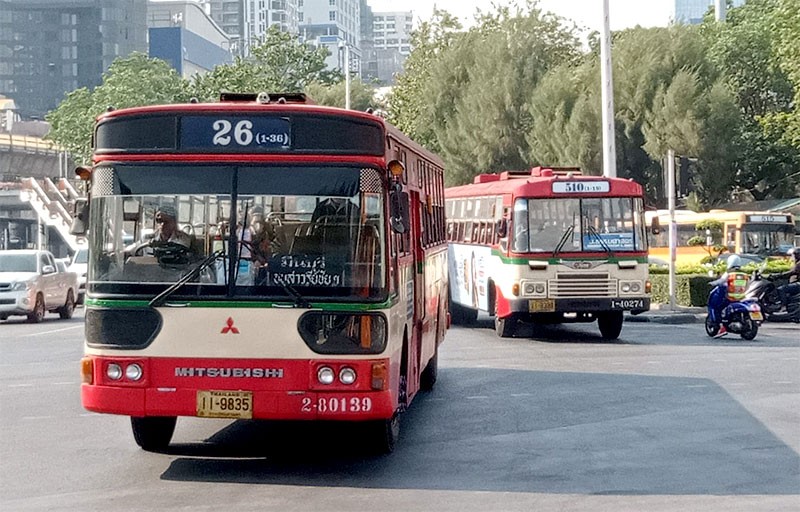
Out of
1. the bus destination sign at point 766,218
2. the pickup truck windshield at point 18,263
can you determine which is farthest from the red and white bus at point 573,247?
the bus destination sign at point 766,218

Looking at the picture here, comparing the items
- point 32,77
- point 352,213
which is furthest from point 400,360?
point 32,77

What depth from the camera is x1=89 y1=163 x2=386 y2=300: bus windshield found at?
991cm

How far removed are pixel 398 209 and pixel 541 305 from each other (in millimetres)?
11918

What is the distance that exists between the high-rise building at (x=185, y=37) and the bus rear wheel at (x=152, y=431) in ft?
451

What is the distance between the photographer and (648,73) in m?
59.1

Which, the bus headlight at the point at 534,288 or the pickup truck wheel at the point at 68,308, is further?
the pickup truck wheel at the point at 68,308

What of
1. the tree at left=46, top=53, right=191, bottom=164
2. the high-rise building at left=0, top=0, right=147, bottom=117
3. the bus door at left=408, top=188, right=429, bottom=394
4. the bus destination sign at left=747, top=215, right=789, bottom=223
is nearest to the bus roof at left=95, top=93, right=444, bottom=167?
the bus door at left=408, top=188, right=429, bottom=394

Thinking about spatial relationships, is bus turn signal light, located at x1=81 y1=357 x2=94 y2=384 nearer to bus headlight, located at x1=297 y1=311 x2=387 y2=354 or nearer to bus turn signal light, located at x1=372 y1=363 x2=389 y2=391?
bus headlight, located at x1=297 y1=311 x2=387 y2=354

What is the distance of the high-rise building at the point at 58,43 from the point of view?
15925 cm

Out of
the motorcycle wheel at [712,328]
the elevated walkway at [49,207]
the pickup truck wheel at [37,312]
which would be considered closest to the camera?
the motorcycle wheel at [712,328]

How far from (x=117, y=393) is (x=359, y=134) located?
258cm

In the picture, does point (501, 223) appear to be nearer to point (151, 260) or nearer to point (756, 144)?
point (151, 260)

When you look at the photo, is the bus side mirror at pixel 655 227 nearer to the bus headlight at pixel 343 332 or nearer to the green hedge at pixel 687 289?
the green hedge at pixel 687 289

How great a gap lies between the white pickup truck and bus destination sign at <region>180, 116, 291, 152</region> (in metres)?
22.1
